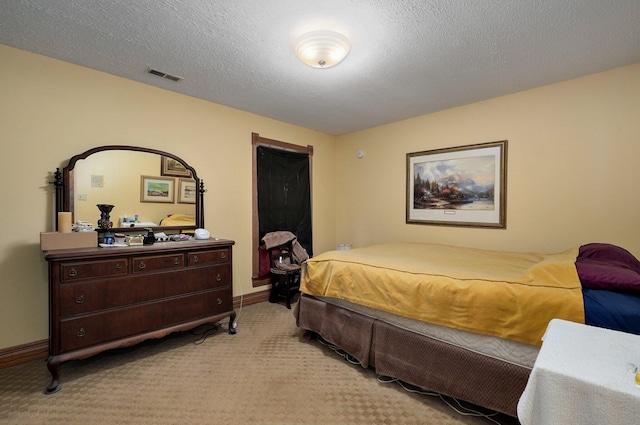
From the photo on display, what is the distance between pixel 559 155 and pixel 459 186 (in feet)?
3.23

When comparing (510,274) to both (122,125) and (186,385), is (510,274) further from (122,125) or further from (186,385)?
(122,125)

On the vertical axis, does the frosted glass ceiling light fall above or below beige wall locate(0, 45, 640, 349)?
above

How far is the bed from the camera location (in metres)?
1.42

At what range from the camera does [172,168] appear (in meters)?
3.03

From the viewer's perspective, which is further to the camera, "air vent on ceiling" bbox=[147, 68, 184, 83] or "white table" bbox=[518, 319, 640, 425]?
"air vent on ceiling" bbox=[147, 68, 184, 83]

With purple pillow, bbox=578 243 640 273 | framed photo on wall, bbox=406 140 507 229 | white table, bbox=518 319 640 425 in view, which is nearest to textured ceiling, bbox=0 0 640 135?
framed photo on wall, bbox=406 140 507 229

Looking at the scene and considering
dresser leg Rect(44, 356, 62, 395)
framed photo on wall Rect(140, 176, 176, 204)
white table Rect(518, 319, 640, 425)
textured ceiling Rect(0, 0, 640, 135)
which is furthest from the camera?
framed photo on wall Rect(140, 176, 176, 204)

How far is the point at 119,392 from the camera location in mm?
1898

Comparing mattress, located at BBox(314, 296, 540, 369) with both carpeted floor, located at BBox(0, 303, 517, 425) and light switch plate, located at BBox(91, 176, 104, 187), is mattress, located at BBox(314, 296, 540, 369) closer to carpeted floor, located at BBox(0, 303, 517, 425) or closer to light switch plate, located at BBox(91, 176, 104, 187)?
carpeted floor, located at BBox(0, 303, 517, 425)

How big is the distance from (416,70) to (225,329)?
320 centimetres

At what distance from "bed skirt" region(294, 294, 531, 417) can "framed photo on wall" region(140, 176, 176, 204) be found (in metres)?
1.93

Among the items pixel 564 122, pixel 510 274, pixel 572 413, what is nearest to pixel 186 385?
pixel 572 413

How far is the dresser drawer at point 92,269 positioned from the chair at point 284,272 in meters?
1.76

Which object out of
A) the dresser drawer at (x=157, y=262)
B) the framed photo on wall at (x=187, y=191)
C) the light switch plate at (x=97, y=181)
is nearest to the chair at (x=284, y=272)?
the framed photo on wall at (x=187, y=191)
